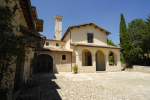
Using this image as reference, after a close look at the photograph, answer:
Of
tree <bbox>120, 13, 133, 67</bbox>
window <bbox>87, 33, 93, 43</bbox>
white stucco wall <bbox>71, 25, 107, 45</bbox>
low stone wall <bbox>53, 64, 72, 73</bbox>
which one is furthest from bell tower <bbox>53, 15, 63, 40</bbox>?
tree <bbox>120, 13, 133, 67</bbox>

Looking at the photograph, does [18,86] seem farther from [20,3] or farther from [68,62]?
[68,62]

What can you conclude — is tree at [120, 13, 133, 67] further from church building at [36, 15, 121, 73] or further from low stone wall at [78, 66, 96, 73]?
low stone wall at [78, 66, 96, 73]

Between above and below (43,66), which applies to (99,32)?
above

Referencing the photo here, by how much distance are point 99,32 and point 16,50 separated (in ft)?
52.5

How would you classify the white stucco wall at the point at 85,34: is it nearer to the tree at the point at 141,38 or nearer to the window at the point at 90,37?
the window at the point at 90,37

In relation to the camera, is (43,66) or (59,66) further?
(43,66)

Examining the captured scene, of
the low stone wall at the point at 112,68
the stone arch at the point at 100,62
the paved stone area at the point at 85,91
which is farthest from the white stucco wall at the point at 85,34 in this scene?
the paved stone area at the point at 85,91

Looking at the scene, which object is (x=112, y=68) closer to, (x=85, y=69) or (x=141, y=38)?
(x=85, y=69)

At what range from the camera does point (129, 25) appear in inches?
950

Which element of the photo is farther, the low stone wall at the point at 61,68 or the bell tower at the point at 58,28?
the bell tower at the point at 58,28

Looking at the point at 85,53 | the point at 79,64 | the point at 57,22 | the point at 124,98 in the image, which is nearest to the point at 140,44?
the point at 85,53

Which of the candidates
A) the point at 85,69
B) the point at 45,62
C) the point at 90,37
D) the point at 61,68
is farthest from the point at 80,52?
the point at 45,62

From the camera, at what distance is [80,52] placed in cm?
1320

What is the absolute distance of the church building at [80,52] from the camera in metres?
13.2
